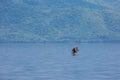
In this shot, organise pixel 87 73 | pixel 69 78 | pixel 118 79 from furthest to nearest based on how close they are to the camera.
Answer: pixel 87 73
pixel 69 78
pixel 118 79

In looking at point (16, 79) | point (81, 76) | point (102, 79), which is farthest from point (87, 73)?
point (16, 79)

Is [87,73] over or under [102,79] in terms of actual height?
over

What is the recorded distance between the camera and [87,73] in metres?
58.9

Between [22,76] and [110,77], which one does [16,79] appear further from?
[110,77]

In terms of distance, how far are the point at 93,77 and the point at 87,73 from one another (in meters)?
5.70

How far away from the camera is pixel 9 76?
54.2 meters

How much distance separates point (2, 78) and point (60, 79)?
22.5ft

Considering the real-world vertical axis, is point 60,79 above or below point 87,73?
below

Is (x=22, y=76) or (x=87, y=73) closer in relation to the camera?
(x=22, y=76)

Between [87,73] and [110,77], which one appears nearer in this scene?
[110,77]

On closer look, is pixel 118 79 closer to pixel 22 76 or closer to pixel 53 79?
pixel 53 79

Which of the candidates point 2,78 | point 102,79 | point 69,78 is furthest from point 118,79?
point 2,78

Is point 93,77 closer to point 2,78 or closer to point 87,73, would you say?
point 87,73

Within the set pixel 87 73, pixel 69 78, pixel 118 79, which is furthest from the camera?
pixel 87 73
